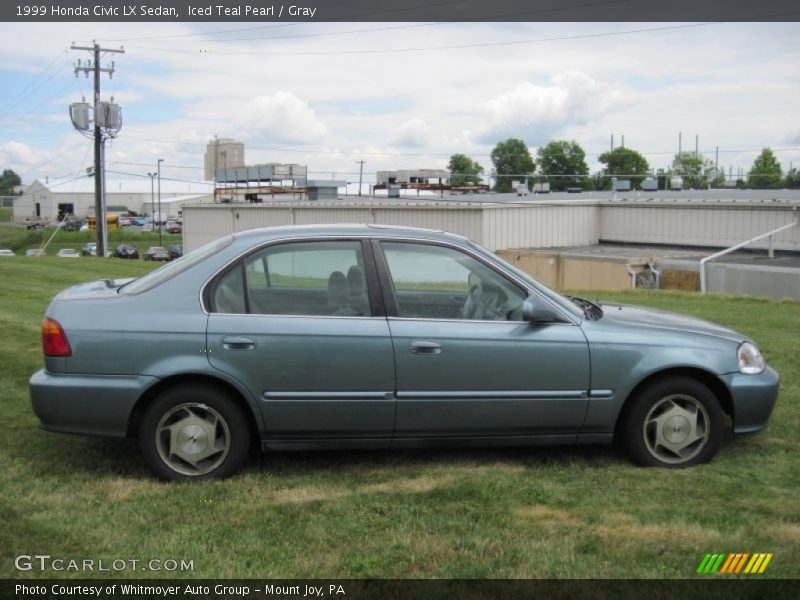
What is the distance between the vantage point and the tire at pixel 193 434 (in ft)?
16.6

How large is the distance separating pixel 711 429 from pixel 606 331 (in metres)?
0.90

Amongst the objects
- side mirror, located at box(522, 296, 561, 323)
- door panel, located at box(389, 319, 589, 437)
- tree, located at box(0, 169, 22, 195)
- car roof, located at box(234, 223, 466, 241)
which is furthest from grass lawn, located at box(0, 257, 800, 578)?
tree, located at box(0, 169, 22, 195)

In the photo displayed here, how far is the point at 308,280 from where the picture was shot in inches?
212

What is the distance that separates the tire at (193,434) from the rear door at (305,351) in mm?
188

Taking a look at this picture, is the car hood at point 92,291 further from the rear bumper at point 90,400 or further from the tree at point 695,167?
the tree at point 695,167

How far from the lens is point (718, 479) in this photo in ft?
17.0

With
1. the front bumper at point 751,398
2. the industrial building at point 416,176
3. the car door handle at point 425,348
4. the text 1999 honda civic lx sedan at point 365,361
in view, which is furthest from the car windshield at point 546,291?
the industrial building at point 416,176

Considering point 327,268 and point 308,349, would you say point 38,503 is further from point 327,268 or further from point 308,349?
point 327,268

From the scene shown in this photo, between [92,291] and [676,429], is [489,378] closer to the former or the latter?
[676,429]

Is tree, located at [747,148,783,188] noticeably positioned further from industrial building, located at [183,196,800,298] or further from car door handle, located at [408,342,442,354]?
car door handle, located at [408,342,442,354]

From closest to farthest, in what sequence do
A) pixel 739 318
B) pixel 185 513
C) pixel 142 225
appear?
1. pixel 185 513
2. pixel 739 318
3. pixel 142 225

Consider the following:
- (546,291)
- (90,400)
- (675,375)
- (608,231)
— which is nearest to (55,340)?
(90,400)

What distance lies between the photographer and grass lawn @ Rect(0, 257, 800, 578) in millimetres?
4004

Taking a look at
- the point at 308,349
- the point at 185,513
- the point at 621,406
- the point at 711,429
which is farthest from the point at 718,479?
the point at 185,513
